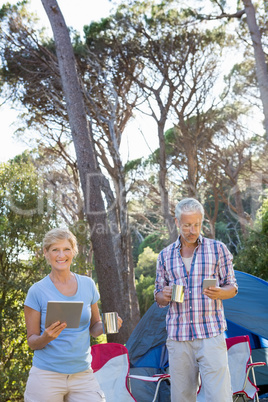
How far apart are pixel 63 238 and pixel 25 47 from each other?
28.0 feet

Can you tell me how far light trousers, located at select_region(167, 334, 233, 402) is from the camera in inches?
88.7

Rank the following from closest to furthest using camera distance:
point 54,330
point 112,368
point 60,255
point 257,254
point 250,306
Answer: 1. point 54,330
2. point 60,255
3. point 112,368
4. point 250,306
5. point 257,254

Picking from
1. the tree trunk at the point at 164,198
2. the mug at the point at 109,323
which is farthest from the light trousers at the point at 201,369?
the tree trunk at the point at 164,198

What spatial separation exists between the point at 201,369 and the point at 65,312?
0.83 m

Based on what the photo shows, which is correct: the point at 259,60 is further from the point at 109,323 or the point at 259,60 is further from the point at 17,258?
the point at 109,323

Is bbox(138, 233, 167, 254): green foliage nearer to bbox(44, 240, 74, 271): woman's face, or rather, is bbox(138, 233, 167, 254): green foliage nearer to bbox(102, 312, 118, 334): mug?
bbox(102, 312, 118, 334): mug

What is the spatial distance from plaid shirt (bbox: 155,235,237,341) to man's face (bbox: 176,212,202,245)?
0.07 metres

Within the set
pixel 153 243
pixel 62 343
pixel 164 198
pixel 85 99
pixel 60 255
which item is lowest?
pixel 62 343

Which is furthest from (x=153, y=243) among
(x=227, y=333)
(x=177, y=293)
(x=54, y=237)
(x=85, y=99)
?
(x=54, y=237)

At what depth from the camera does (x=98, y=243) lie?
6.54m

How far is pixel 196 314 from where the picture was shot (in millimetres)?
2322

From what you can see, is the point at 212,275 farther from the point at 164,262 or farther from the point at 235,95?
the point at 235,95

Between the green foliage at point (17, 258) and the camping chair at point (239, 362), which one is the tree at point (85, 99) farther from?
the camping chair at point (239, 362)

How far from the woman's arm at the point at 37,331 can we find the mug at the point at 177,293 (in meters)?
0.62
